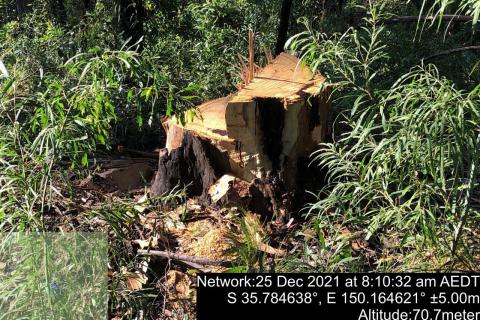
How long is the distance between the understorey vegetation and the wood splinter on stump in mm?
102

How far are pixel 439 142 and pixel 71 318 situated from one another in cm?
174

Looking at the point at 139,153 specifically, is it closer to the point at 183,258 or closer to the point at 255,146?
the point at 255,146

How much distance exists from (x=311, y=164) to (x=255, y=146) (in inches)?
17.2

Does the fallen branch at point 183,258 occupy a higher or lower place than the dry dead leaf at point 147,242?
lower

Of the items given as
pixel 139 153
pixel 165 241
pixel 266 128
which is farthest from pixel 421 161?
pixel 139 153

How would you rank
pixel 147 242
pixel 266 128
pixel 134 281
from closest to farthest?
1. pixel 134 281
2. pixel 147 242
3. pixel 266 128

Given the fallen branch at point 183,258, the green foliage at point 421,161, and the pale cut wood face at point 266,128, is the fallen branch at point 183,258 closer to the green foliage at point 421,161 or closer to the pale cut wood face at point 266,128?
the green foliage at point 421,161

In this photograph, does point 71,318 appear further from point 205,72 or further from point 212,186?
point 205,72

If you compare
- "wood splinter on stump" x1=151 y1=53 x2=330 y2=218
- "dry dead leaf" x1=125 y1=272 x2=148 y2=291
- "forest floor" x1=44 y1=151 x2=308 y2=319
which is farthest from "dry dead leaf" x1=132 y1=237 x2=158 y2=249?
"wood splinter on stump" x1=151 y1=53 x2=330 y2=218

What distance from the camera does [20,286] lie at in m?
2.45

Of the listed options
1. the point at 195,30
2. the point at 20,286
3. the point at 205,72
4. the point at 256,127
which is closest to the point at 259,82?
the point at 256,127

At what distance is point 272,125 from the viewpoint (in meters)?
3.96
